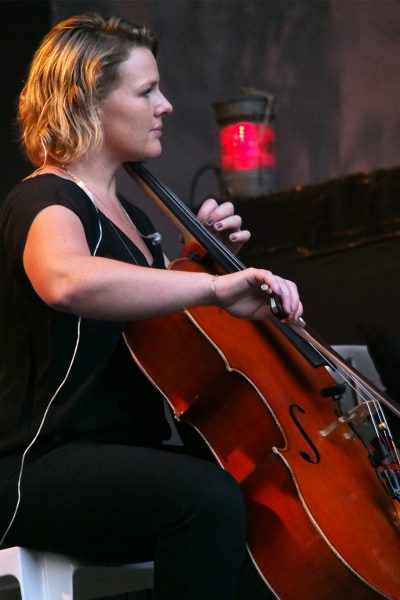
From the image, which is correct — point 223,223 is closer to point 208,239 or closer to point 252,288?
point 208,239

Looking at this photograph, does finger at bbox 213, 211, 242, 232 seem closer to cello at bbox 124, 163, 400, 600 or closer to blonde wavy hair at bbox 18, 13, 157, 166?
cello at bbox 124, 163, 400, 600

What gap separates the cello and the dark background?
107cm

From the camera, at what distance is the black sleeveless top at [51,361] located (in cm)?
165

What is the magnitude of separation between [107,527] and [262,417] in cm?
A: 28

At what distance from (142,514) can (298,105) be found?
6.38ft

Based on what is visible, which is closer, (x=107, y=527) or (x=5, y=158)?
(x=107, y=527)

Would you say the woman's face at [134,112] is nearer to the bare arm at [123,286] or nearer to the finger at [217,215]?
the finger at [217,215]

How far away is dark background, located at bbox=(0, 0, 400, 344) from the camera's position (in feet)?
9.34

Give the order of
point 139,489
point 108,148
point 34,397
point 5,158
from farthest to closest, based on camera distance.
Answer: point 5,158
point 108,148
point 34,397
point 139,489

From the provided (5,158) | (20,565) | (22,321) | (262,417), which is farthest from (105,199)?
(5,158)

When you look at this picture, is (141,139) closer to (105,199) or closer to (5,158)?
(105,199)

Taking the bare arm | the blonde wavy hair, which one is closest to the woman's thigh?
the bare arm

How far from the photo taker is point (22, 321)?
1695mm

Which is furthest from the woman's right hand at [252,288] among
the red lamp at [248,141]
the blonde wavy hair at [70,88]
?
the red lamp at [248,141]
